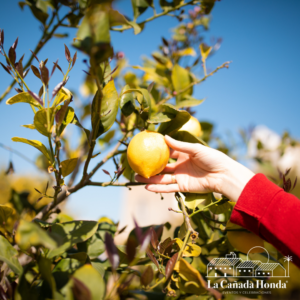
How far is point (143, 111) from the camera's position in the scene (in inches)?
25.6

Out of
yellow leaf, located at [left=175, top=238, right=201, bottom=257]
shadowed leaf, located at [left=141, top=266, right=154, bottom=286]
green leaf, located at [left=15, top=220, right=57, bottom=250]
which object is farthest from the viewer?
yellow leaf, located at [left=175, top=238, right=201, bottom=257]

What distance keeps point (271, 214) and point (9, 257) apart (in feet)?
2.00

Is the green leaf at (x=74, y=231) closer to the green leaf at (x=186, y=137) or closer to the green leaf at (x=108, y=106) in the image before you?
the green leaf at (x=108, y=106)

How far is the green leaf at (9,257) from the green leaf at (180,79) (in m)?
0.72

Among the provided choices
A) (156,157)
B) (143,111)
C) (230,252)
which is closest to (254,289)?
(230,252)

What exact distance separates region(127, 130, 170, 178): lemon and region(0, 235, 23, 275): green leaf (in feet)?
1.10

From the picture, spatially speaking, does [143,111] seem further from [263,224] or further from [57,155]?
[263,224]

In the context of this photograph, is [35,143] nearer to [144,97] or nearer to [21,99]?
[21,99]

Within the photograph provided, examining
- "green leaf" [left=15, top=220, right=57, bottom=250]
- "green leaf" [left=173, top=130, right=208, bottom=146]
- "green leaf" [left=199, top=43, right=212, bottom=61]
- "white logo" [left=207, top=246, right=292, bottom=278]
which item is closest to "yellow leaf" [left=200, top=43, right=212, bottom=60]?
"green leaf" [left=199, top=43, right=212, bottom=61]

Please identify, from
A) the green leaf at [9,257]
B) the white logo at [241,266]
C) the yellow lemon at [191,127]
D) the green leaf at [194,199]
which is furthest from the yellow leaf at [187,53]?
the green leaf at [9,257]

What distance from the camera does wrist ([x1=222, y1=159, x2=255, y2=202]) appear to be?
66 centimetres

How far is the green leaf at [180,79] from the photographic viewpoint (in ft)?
2.96

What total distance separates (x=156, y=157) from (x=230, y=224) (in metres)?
0.31

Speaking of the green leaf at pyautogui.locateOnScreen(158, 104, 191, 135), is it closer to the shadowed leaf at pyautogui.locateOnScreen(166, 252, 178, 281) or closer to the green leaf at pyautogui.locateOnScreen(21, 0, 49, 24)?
the shadowed leaf at pyautogui.locateOnScreen(166, 252, 178, 281)
